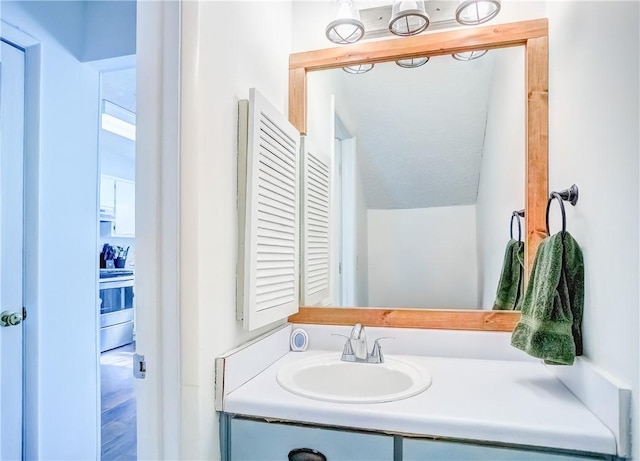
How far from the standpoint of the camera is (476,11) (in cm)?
141

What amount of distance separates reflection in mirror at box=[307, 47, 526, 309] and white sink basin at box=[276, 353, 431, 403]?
0.29m

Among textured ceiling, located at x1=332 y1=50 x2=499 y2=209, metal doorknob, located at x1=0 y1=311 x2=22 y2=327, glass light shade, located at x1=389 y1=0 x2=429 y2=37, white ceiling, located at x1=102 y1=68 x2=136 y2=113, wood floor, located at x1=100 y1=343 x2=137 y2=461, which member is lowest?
wood floor, located at x1=100 y1=343 x2=137 y2=461

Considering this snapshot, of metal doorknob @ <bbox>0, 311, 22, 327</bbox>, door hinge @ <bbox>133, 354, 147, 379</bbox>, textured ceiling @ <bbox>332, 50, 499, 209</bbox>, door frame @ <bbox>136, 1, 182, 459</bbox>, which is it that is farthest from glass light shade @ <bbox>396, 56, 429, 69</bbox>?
metal doorknob @ <bbox>0, 311, 22, 327</bbox>

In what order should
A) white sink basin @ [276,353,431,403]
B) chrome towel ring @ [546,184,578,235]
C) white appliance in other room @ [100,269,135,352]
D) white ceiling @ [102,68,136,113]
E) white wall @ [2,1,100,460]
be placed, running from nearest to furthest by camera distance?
chrome towel ring @ [546,184,578,235]
white sink basin @ [276,353,431,403]
white wall @ [2,1,100,460]
white ceiling @ [102,68,136,113]
white appliance in other room @ [100,269,135,352]

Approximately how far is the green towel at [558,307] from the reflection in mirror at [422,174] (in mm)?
366

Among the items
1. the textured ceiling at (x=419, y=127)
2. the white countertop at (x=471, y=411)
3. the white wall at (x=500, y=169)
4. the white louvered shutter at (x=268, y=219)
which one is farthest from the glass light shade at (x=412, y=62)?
the white countertop at (x=471, y=411)

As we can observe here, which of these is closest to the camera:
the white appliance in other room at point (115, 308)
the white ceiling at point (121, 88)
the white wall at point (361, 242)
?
the white wall at point (361, 242)

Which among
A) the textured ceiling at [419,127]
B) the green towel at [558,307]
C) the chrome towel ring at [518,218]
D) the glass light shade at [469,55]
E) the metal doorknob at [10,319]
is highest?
the glass light shade at [469,55]

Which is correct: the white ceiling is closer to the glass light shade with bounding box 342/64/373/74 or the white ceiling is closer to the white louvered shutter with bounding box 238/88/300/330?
the glass light shade with bounding box 342/64/373/74

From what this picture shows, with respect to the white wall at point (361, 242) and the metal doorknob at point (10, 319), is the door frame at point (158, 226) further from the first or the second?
the metal doorknob at point (10, 319)

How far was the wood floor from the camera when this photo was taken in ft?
7.68

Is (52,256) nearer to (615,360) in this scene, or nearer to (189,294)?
(189,294)

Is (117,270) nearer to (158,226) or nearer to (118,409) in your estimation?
(118,409)

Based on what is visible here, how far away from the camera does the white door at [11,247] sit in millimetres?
1585
